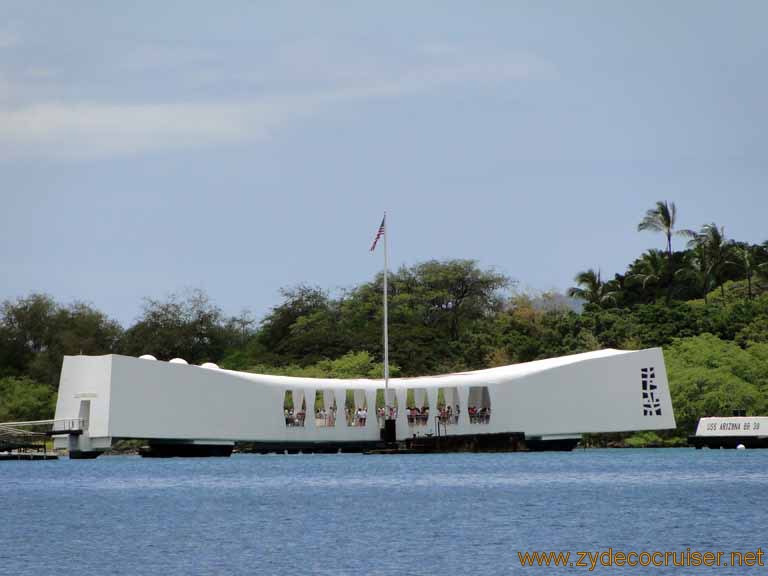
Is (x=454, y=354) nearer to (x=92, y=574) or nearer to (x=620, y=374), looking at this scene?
(x=620, y=374)

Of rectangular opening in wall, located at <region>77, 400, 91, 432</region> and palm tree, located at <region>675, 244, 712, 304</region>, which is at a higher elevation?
palm tree, located at <region>675, 244, 712, 304</region>

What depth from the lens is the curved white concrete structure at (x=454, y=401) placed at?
61.2 m

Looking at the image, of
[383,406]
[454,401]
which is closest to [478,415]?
[454,401]

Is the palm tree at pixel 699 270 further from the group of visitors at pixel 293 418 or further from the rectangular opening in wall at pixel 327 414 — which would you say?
the group of visitors at pixel 293 418

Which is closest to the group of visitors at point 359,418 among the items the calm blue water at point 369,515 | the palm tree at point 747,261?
the calm blue water at point 369,515

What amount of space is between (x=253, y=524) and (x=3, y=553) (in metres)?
6.22

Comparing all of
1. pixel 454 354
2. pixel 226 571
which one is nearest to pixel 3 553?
pixel 226 571

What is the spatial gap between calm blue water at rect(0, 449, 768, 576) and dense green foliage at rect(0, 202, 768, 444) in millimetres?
22236

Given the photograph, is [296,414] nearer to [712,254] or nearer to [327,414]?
[327,414]

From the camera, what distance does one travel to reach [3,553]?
28.6 meters

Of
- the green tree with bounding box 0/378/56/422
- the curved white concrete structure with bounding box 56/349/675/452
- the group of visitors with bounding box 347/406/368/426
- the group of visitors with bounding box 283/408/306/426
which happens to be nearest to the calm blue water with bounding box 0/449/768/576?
the curved white concrete structure with bounding box 56/349/675/452

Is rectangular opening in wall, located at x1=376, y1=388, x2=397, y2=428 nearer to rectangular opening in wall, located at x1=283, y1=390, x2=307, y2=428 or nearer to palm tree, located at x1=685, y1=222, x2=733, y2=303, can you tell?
rectangular opening in wall, located at x1=283, y1=390, x2=307, y2=428

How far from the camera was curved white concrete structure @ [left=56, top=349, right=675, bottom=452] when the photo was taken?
6119 centimetres

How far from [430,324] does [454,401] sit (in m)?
23.2
